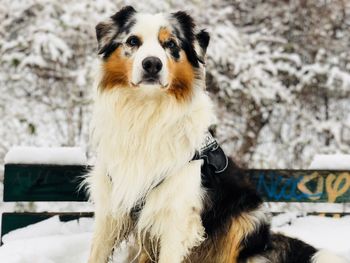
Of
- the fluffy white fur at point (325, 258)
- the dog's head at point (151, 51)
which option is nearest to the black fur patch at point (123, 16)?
the dog's head at point (151, 51)

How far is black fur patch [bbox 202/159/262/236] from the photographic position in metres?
2.80

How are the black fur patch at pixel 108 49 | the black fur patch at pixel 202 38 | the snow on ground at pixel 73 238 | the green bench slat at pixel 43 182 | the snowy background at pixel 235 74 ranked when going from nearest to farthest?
the black fur patch at pixel 108 49
the black fur patch at pixel 202 38
the snow on ground at pixel 73 238
the green bench slat at pixel 43 182
the snowy background at pixel 235 74

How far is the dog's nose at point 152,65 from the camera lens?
2.53 metres

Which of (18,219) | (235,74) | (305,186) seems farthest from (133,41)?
(235,74)

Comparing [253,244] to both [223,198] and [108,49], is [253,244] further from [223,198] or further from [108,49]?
[108,49]

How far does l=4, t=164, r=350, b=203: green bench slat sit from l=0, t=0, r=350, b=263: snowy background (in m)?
2.38

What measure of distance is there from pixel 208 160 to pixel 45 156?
142cm

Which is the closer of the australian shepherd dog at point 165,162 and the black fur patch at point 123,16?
the australian shepherd dog at point 165,162

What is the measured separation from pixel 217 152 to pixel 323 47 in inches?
184

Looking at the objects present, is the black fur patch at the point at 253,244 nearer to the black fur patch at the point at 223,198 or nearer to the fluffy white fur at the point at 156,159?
the black fur patch at the point at 223,198

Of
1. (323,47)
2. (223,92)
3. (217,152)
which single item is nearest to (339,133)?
(323,47)

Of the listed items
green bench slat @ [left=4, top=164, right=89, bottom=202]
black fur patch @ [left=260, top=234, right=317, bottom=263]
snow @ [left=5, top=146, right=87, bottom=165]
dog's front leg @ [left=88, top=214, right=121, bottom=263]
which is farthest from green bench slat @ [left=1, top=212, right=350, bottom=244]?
black fur patch @ [left=260, top=234, right=317, bottom=263]

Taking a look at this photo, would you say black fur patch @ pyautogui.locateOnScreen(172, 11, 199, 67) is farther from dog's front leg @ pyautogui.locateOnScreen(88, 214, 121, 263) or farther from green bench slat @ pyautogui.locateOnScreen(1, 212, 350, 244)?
green bench slat @ pyautogui.locateOnScreen(1, 212, 350, 244)

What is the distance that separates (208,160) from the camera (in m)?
2.81
